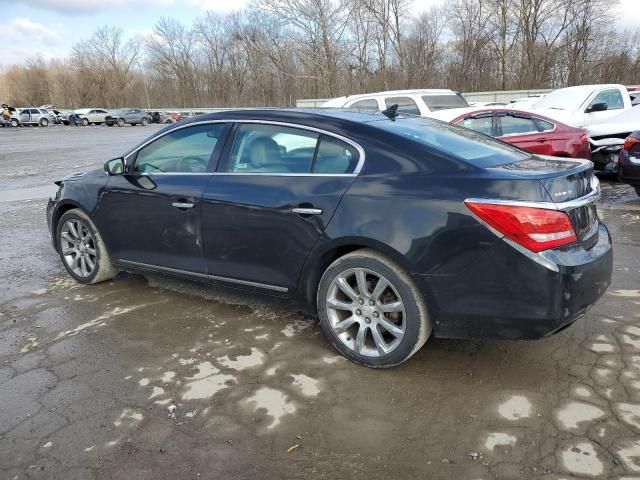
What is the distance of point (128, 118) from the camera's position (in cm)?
5141

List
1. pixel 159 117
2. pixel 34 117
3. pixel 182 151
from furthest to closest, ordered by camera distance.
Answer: pixel 159 117 → pixel 34 117 → pixel 182 151

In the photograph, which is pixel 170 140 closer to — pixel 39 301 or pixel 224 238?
pixel 224 238

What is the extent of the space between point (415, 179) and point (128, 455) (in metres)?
2.17

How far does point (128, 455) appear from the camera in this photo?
8.89 feet

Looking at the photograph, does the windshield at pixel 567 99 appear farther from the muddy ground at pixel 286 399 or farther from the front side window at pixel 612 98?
the muddy ground at pixel 286 399

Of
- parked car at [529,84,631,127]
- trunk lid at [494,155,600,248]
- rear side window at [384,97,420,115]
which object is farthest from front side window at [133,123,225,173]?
parked car at [529,84,631,127]

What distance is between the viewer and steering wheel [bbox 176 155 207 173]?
421 cm

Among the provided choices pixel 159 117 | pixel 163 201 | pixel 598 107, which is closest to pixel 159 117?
pixel 159 117

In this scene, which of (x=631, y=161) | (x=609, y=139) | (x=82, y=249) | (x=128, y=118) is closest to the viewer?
(x=82, y=249)

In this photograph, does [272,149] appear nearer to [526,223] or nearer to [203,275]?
[203,275]

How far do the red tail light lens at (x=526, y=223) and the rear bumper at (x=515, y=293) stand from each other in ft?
0.21

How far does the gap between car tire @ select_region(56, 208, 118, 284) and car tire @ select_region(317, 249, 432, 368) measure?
2489 millimetres

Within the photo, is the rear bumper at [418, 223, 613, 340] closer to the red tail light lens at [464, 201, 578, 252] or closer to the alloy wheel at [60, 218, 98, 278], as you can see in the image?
the red tail light lens at [464, 201, 578, 252]

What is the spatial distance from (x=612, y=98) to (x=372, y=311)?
1143cm
